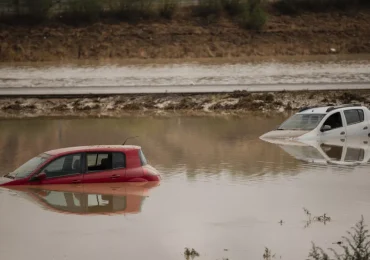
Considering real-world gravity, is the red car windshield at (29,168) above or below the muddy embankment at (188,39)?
below

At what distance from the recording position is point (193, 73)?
59844 millimetres

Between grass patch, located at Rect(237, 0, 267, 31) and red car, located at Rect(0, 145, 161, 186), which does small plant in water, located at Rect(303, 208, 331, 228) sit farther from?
grass patch, located at Rect(237, 0, 267, 31)

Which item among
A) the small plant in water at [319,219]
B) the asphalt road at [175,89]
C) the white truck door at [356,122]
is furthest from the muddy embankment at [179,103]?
the small plant in water at [319,219]

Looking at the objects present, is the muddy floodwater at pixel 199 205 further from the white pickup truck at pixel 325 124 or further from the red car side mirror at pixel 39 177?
the white pickup truck at pixel 325 124

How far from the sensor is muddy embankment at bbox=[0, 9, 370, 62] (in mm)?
74688

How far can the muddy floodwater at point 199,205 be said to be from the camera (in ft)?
57.5

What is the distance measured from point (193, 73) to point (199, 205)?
39.1 m

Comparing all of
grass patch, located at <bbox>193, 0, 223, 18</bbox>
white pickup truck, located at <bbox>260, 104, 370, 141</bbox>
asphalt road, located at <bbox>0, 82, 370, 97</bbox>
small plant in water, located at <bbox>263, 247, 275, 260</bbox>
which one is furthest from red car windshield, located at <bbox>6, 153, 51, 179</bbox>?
grass patch, located at <bbox>193, 0, 223, 18</bbox>

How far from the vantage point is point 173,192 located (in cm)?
2267

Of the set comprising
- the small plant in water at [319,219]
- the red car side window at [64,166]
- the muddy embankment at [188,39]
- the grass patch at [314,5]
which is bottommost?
the small plant in water at [319,219]

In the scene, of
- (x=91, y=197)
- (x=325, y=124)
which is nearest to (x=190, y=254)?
(x=91, y=197)

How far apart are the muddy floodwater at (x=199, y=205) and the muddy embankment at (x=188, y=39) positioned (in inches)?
1683

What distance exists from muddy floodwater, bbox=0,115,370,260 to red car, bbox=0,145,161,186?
1.16 feet

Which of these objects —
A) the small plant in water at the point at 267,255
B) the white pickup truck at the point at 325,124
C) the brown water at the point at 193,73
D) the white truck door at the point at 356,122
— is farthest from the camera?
the brown water at the point at 193,73
